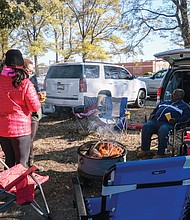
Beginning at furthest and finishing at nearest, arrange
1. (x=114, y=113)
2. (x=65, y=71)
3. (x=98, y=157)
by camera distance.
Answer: (x=65, y=71) < (x=114, y=113) < (x=98, y=157)

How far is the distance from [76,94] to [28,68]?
412cm

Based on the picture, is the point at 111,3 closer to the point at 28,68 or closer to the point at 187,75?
the point at 187,75

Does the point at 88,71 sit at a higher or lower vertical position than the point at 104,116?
higher

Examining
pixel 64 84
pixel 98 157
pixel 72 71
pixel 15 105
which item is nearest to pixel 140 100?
pixel 72 71

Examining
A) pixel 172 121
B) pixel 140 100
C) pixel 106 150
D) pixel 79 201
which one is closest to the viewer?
pixel 79 201

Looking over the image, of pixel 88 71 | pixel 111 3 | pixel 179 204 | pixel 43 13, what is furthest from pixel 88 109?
pixel 111 3

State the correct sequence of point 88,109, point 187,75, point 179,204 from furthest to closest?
point 88,109 < point 187,75 < point 179,204

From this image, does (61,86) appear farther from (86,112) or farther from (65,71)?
(86,112)

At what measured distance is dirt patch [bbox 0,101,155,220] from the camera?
2914 millimetres

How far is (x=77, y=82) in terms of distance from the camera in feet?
24.3

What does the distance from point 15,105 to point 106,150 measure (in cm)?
139

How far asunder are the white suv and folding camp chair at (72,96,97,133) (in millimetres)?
1138

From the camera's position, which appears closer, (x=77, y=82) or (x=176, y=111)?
(x=176, y=111)

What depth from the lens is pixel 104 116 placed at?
5.64m
